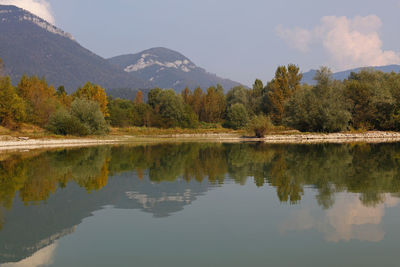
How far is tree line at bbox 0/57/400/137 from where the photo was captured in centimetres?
5844

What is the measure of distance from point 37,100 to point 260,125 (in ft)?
138

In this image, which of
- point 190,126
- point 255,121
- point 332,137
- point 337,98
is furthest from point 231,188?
point 190,126

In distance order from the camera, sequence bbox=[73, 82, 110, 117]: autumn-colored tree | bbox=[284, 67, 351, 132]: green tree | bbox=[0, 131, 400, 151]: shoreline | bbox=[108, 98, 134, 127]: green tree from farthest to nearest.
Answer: bbox=[108, 98, 134, 127]: green tree < bbox=[73, 82, 110, 117]: autumn-colored tree < bbox=[284, 67, 351, 132]: green tree < bbox=[0, 131, 400, 151]: shoreline

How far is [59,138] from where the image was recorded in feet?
163

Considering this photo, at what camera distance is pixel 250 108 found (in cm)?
10050

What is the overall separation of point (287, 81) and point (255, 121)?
106 ft

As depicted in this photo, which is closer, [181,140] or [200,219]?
[200,219]

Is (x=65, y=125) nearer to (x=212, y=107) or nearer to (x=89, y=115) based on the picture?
(x=89, y=115)

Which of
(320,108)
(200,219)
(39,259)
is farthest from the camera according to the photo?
(320,108)

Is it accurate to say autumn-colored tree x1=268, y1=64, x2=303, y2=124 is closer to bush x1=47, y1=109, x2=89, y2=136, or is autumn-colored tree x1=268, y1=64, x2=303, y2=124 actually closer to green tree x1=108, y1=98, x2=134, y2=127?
green tree x1=108, y1=98, x2=134, y2=127

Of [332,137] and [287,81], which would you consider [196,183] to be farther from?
[287,81]

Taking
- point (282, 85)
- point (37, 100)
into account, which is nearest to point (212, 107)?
point (282, 85)

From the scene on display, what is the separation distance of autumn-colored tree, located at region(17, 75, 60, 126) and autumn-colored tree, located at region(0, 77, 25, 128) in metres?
5.22

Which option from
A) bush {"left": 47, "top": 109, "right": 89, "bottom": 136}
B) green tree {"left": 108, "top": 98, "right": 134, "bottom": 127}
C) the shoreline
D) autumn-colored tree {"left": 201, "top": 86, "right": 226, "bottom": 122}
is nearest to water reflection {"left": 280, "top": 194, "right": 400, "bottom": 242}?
the shoreline
